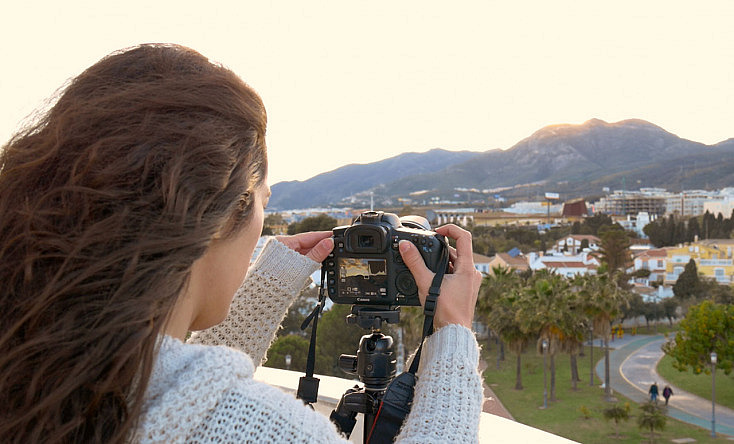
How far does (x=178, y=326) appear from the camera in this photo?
590mm

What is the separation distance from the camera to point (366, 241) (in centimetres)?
115

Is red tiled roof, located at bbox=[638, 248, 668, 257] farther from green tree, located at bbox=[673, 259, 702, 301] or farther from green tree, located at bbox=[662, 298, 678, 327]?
green tree, located at bbox=[662, 298, 678, 327]

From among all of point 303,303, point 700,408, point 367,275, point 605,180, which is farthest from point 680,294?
point 605,180

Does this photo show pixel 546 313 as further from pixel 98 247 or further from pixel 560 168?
pixel 560 168

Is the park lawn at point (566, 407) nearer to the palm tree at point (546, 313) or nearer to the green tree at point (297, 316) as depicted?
the palm tree at point (546, 313)

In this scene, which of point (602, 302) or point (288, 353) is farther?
point (602, 302)

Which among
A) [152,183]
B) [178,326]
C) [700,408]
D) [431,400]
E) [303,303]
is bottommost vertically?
[700,408]

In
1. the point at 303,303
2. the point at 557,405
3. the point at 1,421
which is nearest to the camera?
the point at 1,421

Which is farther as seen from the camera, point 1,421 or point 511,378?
point 511,378

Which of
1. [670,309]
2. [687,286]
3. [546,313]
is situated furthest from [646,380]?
[687,286]

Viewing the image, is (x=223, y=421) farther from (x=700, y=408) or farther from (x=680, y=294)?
(x=680, y=294)

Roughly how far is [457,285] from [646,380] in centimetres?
1969

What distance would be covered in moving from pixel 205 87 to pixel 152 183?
0.35ft

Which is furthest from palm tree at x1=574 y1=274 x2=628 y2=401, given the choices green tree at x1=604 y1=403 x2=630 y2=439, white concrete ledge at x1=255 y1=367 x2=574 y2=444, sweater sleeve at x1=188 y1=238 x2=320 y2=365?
sweater sleeve at x1=188 y1=238 x2=320 y2=365
